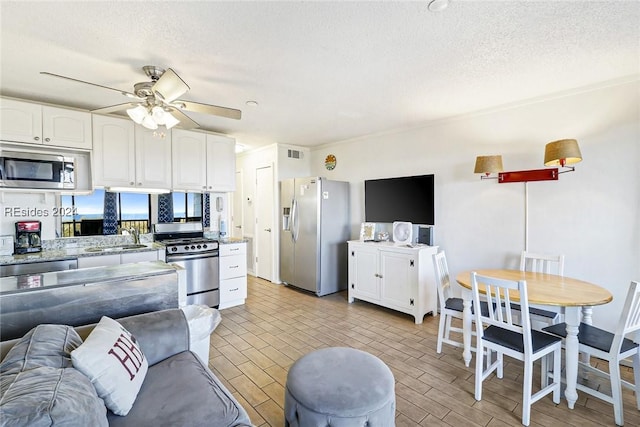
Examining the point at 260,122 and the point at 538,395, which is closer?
the point at 538,395

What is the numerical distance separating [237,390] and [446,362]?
1.81 m

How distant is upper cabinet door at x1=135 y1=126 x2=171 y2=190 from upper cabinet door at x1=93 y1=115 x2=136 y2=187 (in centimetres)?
6

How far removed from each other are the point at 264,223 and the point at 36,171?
3193 millimetres

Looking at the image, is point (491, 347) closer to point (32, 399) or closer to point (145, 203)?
point (32, 399)

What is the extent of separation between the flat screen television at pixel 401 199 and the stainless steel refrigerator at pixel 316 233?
1.73 feet

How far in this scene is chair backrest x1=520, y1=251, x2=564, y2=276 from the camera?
2768mm

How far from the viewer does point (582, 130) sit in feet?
9.26

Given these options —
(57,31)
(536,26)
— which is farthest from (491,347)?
(57,31)

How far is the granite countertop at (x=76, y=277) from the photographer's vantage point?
1720 mm

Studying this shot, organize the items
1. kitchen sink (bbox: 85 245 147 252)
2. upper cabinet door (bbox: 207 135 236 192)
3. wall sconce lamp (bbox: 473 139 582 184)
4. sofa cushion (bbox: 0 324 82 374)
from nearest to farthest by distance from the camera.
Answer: sofa cushion (bbox: 0 324 82 374), wall sconce lamp (bbox: 473 139 582 184), kitchen sink (bbox: 85 245 147 252), upper cabinet door (bbox: 207 135 236 192)

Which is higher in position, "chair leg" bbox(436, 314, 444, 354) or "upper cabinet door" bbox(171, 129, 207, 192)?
"upper cabinet door" bbox(171, 129, 207, 192)

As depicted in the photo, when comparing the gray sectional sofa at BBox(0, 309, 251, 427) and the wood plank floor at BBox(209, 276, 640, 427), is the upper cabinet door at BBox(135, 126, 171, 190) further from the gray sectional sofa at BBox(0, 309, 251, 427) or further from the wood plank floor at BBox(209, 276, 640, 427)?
the gray sectional sofa at BBox(0, 309, 251, 427)

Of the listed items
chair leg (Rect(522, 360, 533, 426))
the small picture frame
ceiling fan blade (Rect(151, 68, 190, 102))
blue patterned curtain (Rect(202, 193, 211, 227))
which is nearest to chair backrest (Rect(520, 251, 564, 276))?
chair leg (Rect(522, 360, 533, 426))

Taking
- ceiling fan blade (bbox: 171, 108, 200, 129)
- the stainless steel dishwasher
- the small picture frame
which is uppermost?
ceiling fan blade (bbox: 171, 108, 200, 129)
